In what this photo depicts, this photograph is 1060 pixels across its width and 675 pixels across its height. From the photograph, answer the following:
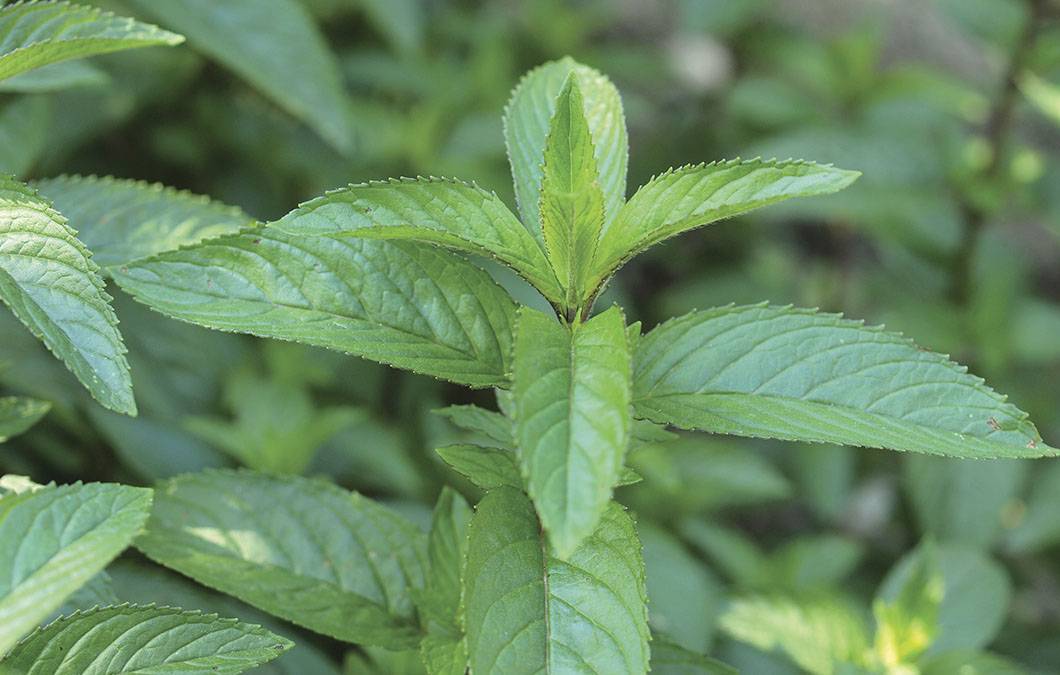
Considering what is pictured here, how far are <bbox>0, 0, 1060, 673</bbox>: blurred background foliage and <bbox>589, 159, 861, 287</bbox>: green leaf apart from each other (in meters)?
0.54

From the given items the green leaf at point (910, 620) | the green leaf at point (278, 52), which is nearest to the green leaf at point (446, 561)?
the green leaf at point (910, 620)

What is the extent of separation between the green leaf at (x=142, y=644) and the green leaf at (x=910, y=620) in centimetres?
87

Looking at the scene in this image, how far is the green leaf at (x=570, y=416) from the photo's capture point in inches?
28.1

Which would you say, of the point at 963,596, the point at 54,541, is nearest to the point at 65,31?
the point at 54,541

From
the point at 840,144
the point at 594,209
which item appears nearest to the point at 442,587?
the point at 594,209

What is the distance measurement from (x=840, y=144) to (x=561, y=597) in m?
1.72

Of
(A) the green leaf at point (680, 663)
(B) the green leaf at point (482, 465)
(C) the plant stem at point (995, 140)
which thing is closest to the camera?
(B) the green leaf at point (482, 465)

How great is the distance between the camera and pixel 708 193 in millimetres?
874

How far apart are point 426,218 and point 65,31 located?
0.42 metres

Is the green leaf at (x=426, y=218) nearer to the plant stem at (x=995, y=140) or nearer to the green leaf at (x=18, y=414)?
the green leaf at (x=18, y=414)

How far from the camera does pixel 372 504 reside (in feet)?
3.78

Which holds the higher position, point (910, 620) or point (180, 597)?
point (910, 620)

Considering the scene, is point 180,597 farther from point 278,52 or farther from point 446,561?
point 278,52

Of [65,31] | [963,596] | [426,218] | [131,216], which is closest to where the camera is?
[426,218]
